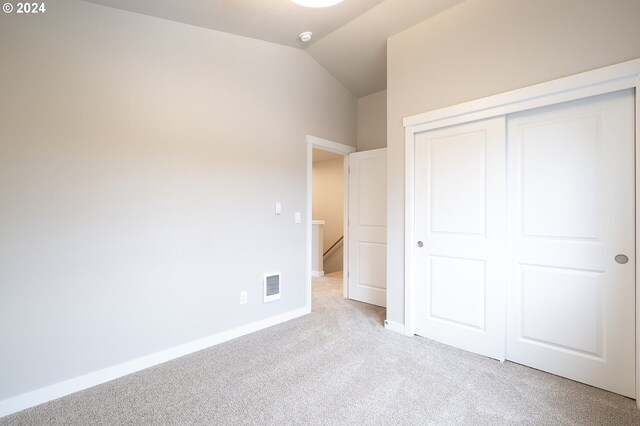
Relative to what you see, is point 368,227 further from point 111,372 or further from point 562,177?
point 111,372

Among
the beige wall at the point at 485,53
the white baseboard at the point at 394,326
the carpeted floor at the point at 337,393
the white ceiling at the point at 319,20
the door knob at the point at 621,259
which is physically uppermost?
the white ceiling at the point at 319,20

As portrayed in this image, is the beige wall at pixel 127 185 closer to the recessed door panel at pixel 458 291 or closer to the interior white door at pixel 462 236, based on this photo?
the interior white door at pixel 462 236

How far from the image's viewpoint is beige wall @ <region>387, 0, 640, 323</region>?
189cm

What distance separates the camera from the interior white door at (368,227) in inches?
148

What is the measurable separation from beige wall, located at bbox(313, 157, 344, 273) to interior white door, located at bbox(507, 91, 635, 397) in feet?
14.1

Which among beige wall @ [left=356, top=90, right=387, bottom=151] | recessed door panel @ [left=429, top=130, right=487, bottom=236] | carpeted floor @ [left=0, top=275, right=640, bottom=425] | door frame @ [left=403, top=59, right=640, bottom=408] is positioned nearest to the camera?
carpeted floor @ [left=0, top=275, right=640, bottom=425]

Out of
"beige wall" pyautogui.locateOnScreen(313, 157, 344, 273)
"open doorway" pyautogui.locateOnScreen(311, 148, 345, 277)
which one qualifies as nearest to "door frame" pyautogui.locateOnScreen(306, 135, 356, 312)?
"open doorway" pyautogui.locateOnScreen(311, 148, 345, 277)

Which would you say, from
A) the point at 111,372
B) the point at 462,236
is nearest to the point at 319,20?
the point at 462,236

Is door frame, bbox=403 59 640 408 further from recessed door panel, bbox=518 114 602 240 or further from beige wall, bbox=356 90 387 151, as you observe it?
beige wall, bbox=356 90 387 151

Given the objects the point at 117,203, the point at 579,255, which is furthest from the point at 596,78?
the point at 117,203

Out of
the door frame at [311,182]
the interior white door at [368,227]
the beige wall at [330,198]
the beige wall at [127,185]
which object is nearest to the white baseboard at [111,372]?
the beige wall at [127,185]

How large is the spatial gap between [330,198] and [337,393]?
16.4ft

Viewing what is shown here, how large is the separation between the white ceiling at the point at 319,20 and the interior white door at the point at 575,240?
1.46 m

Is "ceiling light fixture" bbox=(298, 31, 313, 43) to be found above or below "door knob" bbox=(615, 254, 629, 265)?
above
